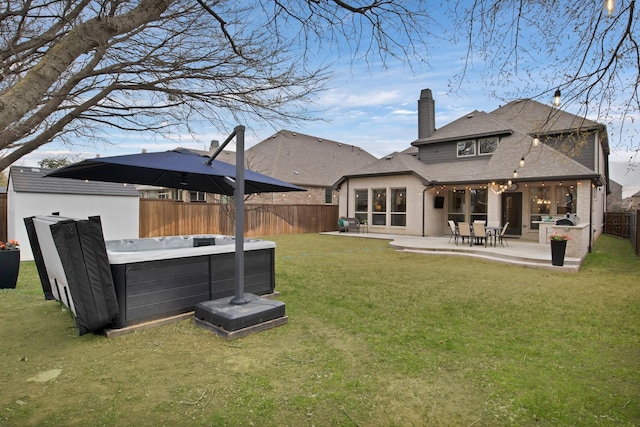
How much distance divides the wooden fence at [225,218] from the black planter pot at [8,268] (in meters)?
6.82

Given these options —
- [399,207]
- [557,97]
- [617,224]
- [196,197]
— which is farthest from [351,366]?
[617,224]

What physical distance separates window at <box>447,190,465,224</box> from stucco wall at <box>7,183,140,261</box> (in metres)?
13.7

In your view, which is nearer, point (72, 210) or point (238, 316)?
point (238, 316)

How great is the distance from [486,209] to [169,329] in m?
15.0

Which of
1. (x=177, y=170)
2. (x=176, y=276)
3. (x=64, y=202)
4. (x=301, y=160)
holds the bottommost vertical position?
(x=176, y=276)

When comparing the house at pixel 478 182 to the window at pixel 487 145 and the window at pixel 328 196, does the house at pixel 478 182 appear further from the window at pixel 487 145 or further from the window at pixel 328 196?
the window at pixel 328 196

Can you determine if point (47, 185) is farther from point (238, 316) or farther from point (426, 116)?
point (426, 116)

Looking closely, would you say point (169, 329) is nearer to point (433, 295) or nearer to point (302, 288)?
point (302, 288)

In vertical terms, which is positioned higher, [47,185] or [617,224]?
[47,185]

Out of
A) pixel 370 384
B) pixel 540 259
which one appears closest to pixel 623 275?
pixel 540 259

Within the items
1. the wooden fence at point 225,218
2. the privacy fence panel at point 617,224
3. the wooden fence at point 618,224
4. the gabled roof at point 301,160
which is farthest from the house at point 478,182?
the gabled roof at point 301,160

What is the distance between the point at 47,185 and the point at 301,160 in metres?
15.9

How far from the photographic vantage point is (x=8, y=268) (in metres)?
6.24

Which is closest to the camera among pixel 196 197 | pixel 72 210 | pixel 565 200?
pixel 72 210
